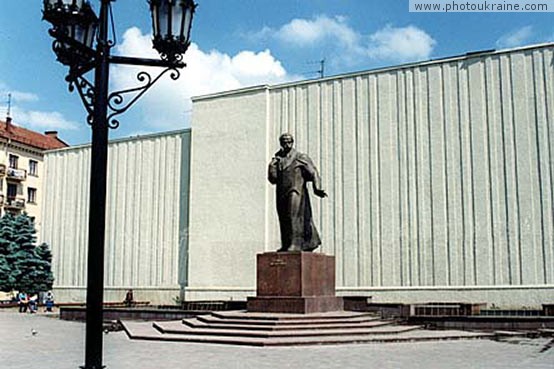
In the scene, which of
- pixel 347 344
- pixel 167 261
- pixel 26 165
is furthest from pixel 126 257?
pixel 347 344

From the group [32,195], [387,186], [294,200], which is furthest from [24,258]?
[294,200]

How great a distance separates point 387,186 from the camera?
26125 mm

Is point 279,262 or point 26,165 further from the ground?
point 26,165

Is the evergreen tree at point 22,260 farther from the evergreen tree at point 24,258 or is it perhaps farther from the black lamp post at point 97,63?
the black lamp post at point 97,63

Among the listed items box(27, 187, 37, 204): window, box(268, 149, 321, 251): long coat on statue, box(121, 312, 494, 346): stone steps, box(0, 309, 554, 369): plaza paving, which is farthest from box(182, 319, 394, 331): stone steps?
box(27, 187, 37, 204): window

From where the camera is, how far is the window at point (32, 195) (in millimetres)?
46844

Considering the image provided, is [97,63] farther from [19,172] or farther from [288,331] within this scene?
[19,172]

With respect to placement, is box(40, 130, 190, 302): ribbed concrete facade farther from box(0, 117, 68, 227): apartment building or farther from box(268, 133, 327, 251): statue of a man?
box(268, 133, 327, 251): statue of a man

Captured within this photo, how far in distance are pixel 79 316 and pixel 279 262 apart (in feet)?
37.7

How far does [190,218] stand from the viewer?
30.6 m

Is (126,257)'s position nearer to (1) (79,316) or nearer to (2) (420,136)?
(1) (79,316)

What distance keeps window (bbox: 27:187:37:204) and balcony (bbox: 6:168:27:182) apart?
113cm

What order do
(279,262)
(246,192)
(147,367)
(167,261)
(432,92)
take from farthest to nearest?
(167,261) → (246,192) → (432,92) → (279,262) → (147,367)

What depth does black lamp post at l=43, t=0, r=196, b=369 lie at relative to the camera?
5750mm
